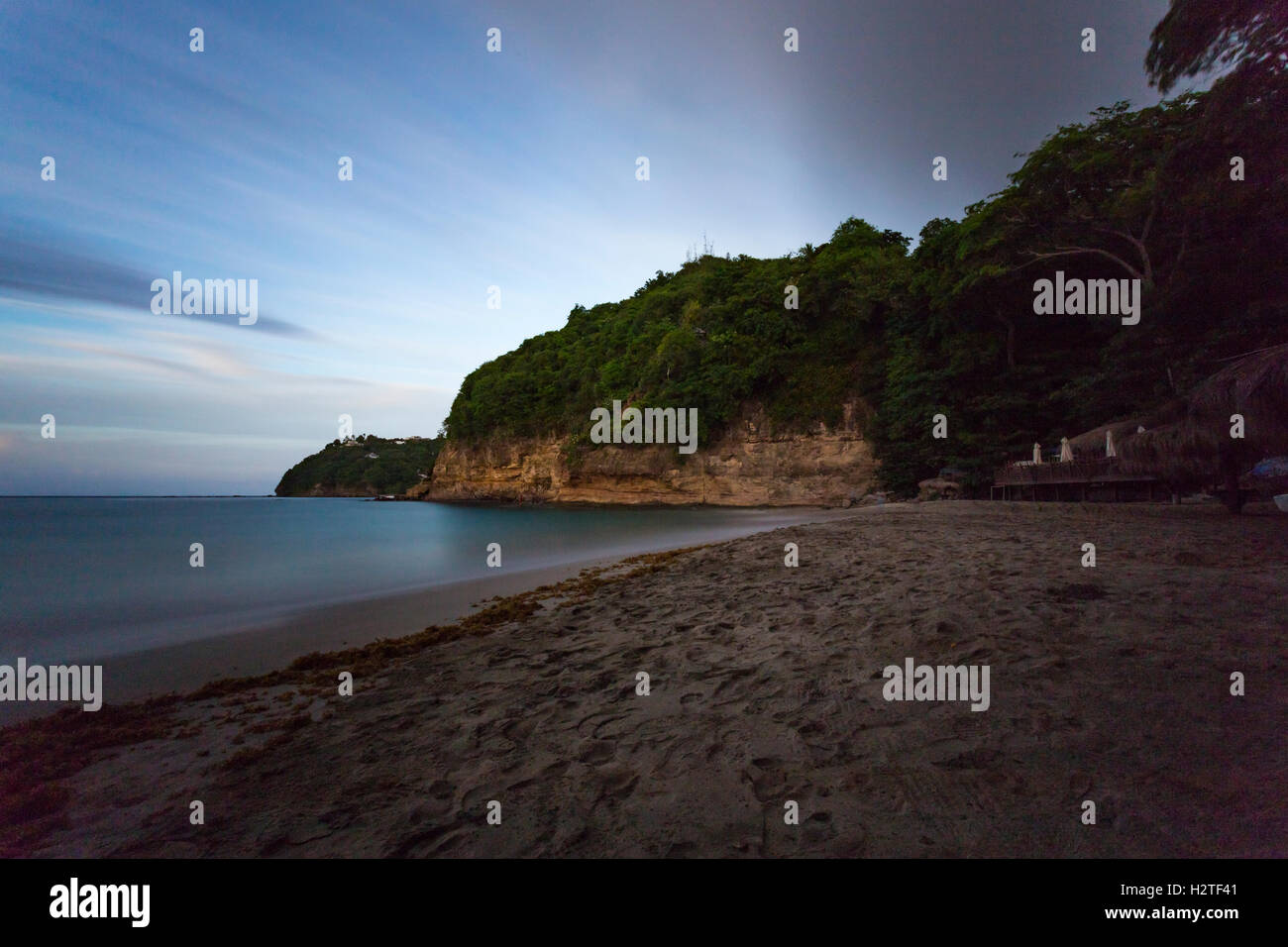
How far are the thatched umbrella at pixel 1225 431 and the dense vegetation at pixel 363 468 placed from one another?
365 ft

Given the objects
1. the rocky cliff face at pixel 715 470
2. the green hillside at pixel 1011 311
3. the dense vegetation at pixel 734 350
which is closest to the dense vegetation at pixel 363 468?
the dense vegetation at pixel 734 350

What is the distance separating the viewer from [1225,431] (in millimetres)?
10391

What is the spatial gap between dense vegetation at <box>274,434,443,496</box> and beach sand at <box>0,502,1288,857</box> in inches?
4391

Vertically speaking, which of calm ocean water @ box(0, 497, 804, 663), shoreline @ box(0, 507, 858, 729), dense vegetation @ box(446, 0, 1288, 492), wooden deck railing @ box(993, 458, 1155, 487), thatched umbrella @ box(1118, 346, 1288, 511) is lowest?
calm ocean water @ box(0, 497, 804, 663)

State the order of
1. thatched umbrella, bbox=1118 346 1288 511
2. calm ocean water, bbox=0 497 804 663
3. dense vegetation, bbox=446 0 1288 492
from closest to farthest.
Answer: calm ocean water, bbox=0 497 804 663, thatched umbrella, bbox=1118 346 1288 511, dense vegetation, bbox=446 0 1288 492

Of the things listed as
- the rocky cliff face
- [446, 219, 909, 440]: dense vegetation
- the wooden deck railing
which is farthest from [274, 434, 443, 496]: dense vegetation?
the wooden deck railing

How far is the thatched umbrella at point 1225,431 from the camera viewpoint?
30.5ft

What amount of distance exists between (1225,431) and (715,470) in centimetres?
3027

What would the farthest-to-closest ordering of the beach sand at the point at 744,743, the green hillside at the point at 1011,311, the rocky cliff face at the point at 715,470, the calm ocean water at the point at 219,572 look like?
the rocky cliff face at the point at 715,470 < the green hillside at the point at 1011,311 < the calm ocean water at the point at 219,572 < the beach sand at the point at 744,743

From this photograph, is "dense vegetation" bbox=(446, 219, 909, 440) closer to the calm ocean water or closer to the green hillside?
the green hillside

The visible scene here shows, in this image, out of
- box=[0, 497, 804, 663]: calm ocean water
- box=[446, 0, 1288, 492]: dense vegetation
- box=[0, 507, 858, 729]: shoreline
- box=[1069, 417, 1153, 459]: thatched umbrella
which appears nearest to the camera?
box=[0, 507, 858, 729]: shoreline

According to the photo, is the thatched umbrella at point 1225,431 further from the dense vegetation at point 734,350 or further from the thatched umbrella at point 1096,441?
the dense vegetation at point 734,350

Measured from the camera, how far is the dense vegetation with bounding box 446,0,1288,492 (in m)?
11.4
